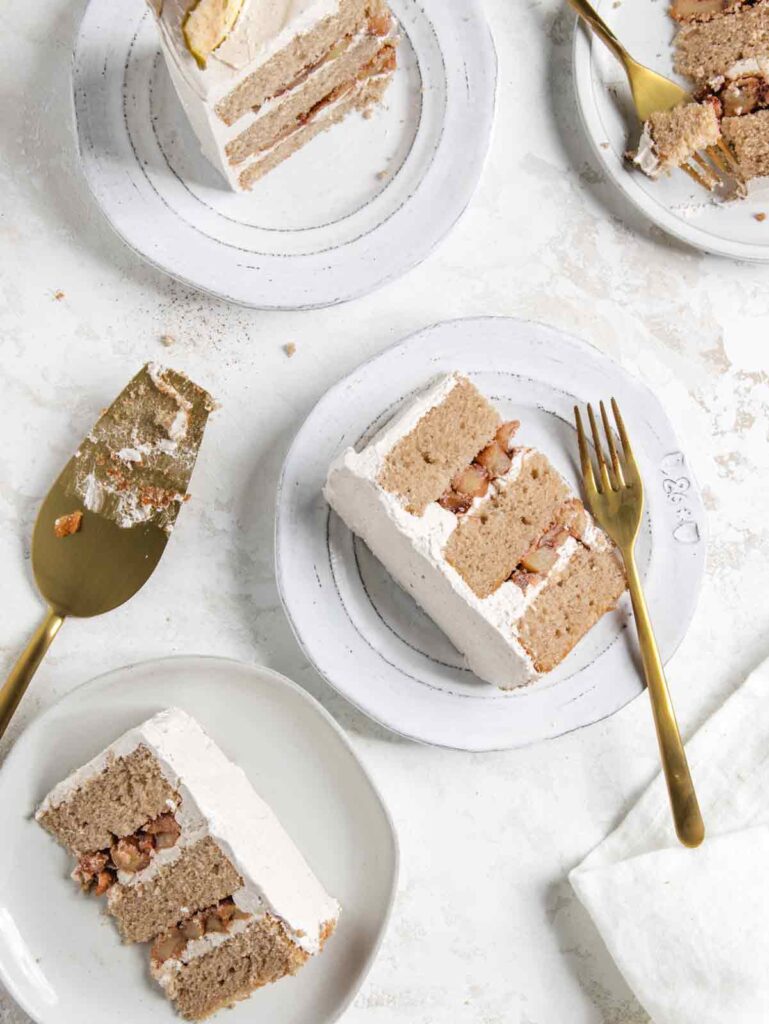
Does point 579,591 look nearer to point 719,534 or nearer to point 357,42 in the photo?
point 719,534

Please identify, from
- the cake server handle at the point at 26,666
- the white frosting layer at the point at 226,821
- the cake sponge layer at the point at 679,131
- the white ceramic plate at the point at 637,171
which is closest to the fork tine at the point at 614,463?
the white ceramic plate at the point at 637,171

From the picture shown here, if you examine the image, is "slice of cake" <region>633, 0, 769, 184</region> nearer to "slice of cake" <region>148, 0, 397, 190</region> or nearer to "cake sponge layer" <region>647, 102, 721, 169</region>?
"cake sponge layer" <region>647, 102, 721, 169</region>

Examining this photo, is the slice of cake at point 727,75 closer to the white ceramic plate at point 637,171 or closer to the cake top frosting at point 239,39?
the white ceramic plate at point 637,171

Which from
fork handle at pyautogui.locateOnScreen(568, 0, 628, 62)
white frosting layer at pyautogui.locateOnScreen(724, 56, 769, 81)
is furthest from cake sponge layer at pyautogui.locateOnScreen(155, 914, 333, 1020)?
white frosting layer at pyautogui.locateOnScreen(724, 56, 769, 81)

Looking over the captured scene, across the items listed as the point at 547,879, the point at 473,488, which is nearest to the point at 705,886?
the point at 547,879

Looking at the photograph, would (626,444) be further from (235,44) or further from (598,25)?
(235,44)
